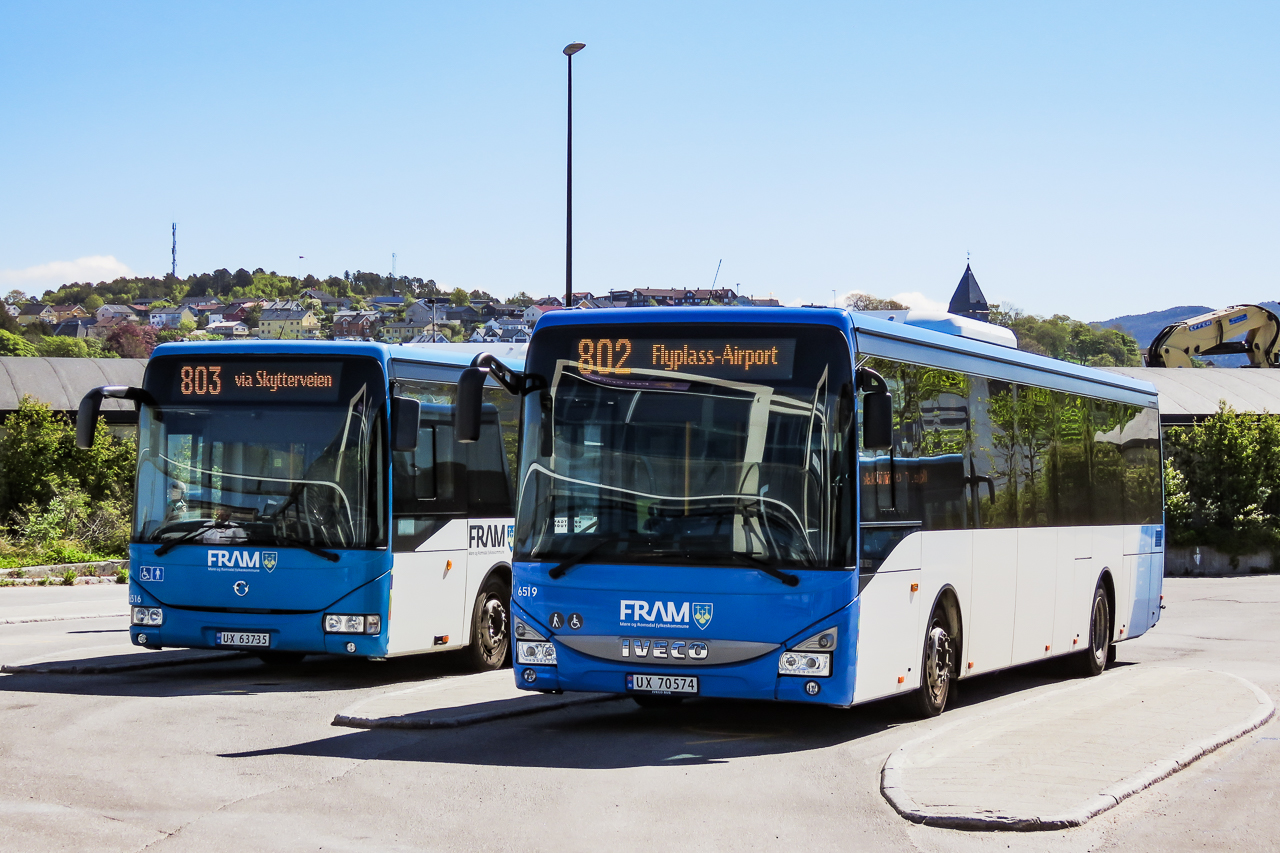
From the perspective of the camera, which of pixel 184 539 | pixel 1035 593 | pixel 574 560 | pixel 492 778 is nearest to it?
pixel 492 778

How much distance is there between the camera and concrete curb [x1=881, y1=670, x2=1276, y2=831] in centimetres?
788

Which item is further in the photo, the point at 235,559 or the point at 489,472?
the point at 489,472

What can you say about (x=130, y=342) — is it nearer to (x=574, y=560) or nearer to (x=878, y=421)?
(x=574, y=560)

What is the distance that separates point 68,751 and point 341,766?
1972 mm

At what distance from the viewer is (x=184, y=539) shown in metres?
14.2

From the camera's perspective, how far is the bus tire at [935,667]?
12.2 meters

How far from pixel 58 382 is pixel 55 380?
0.36ft

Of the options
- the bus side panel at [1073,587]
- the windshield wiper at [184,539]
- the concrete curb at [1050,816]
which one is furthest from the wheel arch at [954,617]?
the windshield wiper at [184,539]

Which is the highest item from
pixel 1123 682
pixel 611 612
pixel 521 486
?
pixel 521 486

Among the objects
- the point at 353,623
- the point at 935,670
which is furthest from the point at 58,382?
the point at 935,670

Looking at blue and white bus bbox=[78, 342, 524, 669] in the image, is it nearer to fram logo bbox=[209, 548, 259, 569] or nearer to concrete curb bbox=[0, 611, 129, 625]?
fram logo bbox=[209, 548, 259, 569]

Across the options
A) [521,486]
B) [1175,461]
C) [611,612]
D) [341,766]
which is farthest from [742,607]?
[1175,461]

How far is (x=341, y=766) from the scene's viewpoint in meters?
9.66

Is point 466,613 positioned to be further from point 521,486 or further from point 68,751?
point 68,751
